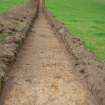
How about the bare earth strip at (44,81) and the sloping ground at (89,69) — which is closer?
the sloping ground at (89,69)

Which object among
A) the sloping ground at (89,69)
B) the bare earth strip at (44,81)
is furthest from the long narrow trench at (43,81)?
the sloping ground at (89,69)

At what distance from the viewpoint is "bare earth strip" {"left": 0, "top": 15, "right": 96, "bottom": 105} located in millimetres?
9602

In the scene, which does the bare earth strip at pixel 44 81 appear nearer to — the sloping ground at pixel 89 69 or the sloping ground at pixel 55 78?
the sloping ground at pixel 55 78

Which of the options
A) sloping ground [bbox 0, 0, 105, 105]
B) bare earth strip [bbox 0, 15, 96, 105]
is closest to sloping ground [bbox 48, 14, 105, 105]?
sloping ground [bbox 0, 0, 105, 105]

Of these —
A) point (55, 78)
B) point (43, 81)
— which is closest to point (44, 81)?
point (43, 81)

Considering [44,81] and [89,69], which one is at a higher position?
[89,69]

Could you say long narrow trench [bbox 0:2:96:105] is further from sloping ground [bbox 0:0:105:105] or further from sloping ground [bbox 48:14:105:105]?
sloping ground [bbox 48:14:105:105]

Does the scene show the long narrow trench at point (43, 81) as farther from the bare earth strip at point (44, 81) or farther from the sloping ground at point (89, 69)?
the sloping ground at point (89, 69)

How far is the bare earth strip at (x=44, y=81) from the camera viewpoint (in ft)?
31.5

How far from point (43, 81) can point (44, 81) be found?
0.11 ft

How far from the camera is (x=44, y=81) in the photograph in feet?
36.3

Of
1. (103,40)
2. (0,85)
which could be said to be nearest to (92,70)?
(0,85)

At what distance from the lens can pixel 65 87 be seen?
10734 mm

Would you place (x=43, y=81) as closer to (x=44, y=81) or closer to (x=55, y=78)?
(x=44, y=81)
